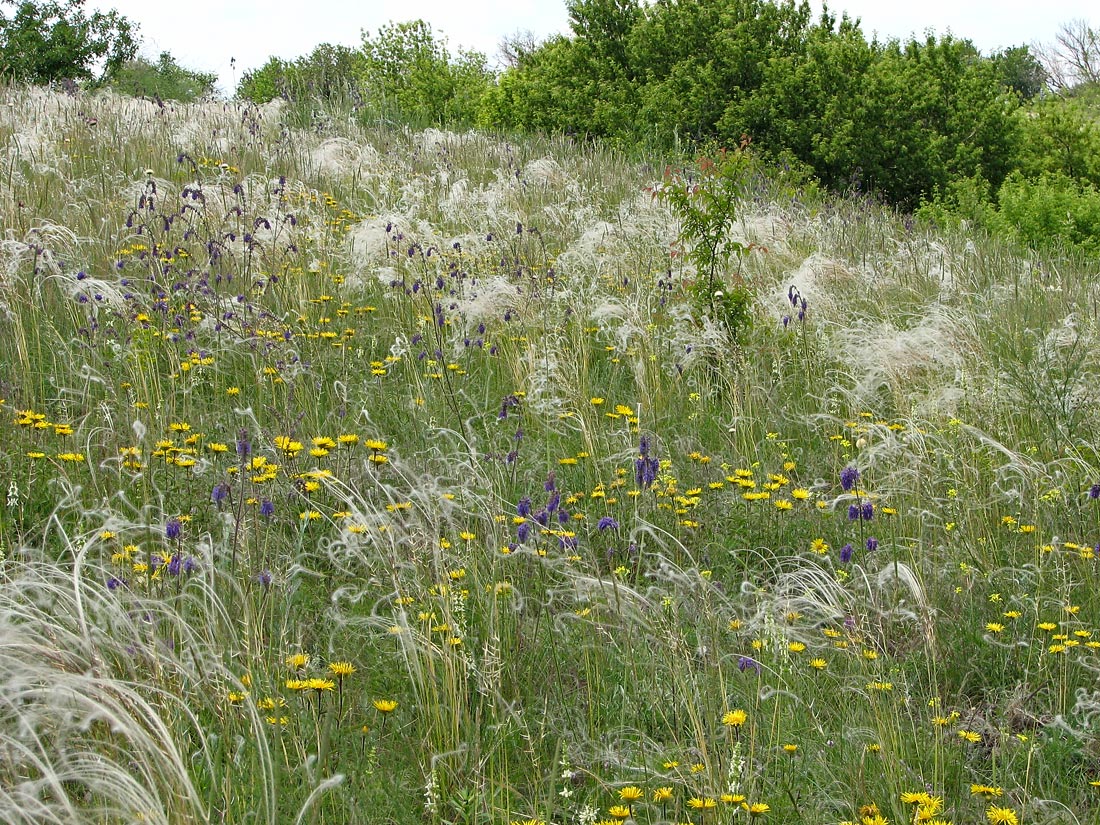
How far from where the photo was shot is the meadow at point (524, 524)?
6.83 feet

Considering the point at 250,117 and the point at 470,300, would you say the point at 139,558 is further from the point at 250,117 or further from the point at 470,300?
the point at 250,117

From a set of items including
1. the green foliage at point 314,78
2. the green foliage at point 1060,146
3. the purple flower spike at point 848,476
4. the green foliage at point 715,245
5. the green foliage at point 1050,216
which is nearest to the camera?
the purple flower spike at point 848,476

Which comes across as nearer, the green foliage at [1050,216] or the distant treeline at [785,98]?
the green foliage at [1050,216]

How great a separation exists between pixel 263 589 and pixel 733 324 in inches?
122

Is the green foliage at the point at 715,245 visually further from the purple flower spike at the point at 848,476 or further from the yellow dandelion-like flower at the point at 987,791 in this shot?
the yellow dandelion-like flower at the point at 987,791

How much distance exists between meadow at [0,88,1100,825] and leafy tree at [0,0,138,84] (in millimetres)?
16853

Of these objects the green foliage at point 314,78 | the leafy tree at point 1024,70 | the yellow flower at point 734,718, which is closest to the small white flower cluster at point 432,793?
the yellow flower at point 734,718

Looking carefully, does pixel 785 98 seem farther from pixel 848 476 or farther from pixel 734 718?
pixel 734 718

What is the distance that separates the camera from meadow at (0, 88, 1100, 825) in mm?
2082

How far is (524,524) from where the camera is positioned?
2711 millimetres

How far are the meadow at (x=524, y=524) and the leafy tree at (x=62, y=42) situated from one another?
664 inches

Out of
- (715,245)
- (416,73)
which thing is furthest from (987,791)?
(416,73)

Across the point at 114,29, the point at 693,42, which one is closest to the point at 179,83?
the point at 114,29

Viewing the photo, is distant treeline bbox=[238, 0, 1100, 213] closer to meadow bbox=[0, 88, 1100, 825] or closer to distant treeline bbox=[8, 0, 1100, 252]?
distant treeline bbox=[8, 0, 1100, 252]
